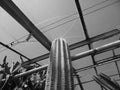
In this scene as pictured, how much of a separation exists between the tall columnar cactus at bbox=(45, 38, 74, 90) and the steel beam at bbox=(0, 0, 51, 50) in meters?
1.78

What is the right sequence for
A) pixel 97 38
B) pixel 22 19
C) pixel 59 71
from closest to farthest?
pixel 59 71 < pixel 22 19 < pixel 97 38

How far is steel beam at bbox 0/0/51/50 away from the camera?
2500mm

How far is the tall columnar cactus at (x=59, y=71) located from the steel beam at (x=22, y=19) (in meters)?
1.78

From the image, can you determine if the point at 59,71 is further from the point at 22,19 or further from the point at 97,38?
the point at 97,38

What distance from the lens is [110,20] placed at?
342 centimetres

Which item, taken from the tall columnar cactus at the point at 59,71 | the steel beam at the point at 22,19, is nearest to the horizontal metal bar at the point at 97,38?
the steel beam at the point at 22,19

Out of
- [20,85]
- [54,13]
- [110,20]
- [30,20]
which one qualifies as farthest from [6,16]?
[110,20]

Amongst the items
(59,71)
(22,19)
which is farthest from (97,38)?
(59,71)

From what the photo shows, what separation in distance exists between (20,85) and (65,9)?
1.99 m

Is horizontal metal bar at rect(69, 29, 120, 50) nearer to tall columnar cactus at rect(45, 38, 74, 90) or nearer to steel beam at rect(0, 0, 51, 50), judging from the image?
steel beam at rect(0, 0, 51, 50)

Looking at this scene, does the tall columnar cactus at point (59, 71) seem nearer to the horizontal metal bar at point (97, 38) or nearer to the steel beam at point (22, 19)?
the steel beam at point (22, 19)

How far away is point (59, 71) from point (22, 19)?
85.4 inches

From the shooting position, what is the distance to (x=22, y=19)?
112 inches

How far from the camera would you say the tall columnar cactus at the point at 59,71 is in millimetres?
877
